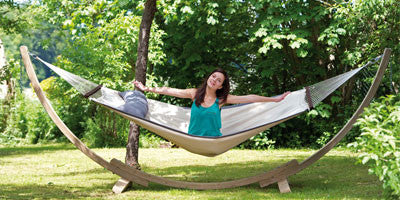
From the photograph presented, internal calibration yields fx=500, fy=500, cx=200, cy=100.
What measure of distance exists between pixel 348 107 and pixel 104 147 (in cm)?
388

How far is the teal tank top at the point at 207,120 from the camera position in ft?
12.6

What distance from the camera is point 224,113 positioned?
4.11 metres

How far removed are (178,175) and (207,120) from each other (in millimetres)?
1157

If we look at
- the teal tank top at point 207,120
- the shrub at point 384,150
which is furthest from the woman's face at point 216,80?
the shrub at point 384,150

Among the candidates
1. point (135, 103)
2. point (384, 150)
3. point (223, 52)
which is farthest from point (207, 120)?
point (223, 52)

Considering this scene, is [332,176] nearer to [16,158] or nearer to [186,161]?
[186,161]

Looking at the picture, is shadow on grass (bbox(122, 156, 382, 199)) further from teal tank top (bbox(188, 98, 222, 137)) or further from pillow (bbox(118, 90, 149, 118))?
pillow (bbox(118, 90, 149, 118))

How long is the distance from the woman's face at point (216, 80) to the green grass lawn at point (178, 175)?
0.81 meters

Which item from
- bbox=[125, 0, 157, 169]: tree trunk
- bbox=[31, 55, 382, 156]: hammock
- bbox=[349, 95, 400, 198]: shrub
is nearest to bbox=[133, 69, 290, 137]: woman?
bbox=[31, 55, 382, 156]: hammock

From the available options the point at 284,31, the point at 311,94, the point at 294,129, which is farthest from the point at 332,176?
the point at 294,129

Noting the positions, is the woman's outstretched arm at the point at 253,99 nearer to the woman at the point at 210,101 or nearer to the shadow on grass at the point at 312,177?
the woman at the point at 210,101

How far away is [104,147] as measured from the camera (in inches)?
318

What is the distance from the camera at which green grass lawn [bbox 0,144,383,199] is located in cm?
359

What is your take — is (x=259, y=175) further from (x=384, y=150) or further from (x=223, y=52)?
(x=223, y=52)
